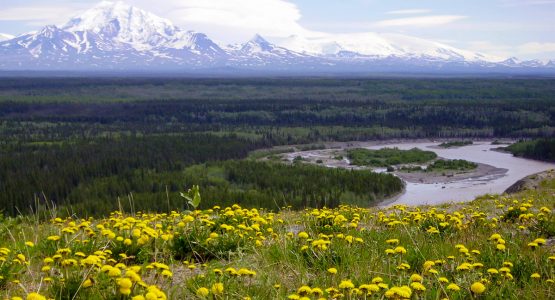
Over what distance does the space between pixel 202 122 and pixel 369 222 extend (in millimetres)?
145810

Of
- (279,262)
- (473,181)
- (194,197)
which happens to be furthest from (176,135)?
(279,262)

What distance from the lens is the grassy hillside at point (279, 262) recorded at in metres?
5.45

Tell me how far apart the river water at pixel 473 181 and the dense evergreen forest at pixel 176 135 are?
4871 millimetres

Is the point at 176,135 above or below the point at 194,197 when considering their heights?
below

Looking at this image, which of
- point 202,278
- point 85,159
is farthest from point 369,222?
point 85,159

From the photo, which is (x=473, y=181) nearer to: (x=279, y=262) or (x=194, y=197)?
(x=194, y=197)

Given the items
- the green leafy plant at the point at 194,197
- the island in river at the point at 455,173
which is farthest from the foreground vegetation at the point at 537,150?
the green leafy plant at the point at 194,197

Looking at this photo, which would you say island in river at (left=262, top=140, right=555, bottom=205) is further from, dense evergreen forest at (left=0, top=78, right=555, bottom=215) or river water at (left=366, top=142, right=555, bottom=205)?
dense evergreen forest at (left=0, top=78, right=555, bottom=215)

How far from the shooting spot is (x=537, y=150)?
94375 mm

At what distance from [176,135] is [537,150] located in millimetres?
69579

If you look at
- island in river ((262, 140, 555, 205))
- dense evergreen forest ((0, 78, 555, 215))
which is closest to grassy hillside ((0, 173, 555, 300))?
dense evergreen forest ((0, 78, 555, 215))

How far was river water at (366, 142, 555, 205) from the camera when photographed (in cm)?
5853

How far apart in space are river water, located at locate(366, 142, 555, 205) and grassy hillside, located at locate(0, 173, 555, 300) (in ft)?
107

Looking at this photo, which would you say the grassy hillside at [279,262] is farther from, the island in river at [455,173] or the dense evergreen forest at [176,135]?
the island in river at [455,173]
